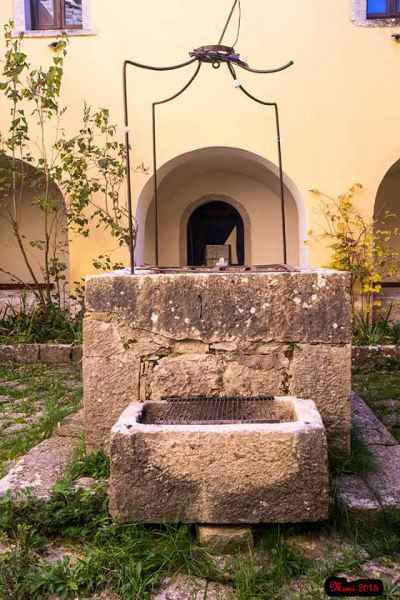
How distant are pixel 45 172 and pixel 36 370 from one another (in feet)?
7.35

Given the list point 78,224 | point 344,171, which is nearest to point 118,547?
point 78,224

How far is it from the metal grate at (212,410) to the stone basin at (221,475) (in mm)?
213

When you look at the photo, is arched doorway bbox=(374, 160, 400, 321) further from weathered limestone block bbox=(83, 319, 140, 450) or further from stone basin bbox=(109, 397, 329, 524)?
stone basin bbox=(109, 397, 329, 524)

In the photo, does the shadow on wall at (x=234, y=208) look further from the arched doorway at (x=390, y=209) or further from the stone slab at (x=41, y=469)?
the stone slab at (x=41, y=469)

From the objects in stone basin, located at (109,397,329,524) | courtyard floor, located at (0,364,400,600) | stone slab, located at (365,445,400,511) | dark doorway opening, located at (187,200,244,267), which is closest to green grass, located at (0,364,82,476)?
courtyard floor, located at (0,364,400,600)

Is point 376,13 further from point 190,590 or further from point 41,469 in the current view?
point 190,590

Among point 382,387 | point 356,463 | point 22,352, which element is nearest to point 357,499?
point 356,463

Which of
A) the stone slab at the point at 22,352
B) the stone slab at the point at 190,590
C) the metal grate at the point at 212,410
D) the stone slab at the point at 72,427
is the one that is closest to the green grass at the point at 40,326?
the stone slab at the point at 22,352

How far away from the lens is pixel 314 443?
1672mm

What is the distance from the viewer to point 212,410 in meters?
2.13

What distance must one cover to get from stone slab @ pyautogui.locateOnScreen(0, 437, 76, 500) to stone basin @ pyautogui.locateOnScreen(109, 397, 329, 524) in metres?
0.46

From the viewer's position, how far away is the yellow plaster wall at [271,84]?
5.59 meters

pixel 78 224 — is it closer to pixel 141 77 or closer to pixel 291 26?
pixel 141 77

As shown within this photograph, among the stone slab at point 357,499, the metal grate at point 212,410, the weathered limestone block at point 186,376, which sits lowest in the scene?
the stone slab at point 357,499
